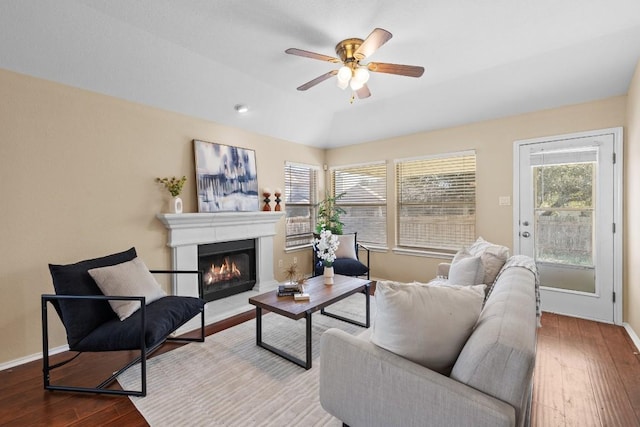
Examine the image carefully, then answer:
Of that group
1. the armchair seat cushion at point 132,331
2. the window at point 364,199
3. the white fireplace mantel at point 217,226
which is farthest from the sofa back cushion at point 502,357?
the window at point 364,199

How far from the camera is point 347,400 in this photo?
1.43 meters

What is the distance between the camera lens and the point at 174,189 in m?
3.29

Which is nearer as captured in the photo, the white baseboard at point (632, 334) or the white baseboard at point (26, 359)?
the white baseboard at point (26, 359)

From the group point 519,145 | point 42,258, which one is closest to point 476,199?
point 519,145

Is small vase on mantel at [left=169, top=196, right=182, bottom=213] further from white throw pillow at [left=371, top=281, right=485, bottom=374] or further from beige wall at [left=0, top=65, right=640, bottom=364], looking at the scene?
white throw pillow at [left=371, top=281, right=485, bottom=374]

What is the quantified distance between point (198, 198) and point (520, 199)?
393 cm

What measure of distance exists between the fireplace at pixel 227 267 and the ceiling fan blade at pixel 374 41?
2.79 metres

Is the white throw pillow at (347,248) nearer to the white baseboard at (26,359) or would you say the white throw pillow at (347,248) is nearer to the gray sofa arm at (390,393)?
the gray sofa arm at (390,393)

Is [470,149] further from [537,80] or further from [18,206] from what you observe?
[18,206]

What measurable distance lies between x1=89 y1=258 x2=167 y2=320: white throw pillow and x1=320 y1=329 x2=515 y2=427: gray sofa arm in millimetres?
1654

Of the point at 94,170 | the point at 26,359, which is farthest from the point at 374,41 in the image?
the point at 26,359

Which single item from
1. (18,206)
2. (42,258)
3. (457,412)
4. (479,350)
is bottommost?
(457,412)

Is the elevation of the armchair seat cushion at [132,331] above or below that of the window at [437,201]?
below

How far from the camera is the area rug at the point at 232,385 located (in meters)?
1.82
